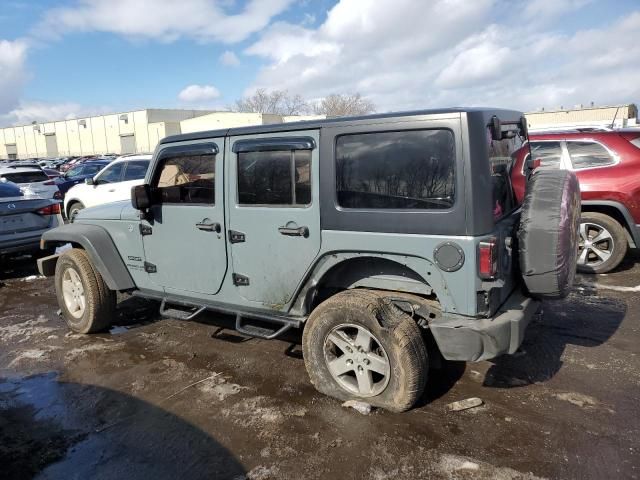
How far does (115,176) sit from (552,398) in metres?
10.4

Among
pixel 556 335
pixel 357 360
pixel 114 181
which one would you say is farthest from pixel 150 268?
pixel 114 181

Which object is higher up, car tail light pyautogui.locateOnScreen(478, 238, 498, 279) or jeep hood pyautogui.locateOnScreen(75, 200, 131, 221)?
jeep hood pyautogui.locateOnScreen(75, 200, 131, 221)

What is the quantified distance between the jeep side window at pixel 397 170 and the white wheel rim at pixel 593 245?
14.1 ft

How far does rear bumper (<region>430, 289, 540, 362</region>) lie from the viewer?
2879mm

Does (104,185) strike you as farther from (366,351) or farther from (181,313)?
(366,351)

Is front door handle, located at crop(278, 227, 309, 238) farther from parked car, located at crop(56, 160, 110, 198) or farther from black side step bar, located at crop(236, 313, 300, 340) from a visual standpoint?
parked car, located at crop(56, 160, 110, 198)

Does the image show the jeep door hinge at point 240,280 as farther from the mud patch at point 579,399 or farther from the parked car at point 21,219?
the parked car at point 21,219

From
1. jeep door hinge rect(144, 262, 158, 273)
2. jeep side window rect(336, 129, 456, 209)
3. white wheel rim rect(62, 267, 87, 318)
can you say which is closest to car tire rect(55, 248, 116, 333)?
white wheel rim rect(62, 267, 87, 318)

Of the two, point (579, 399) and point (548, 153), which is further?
point (548, 153)

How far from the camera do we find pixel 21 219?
762 centimetres

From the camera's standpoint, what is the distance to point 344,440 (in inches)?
119

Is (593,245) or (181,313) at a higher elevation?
(593,245)

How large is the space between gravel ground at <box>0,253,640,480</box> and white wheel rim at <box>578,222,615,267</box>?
1443 mm

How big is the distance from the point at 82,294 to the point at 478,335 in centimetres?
416
